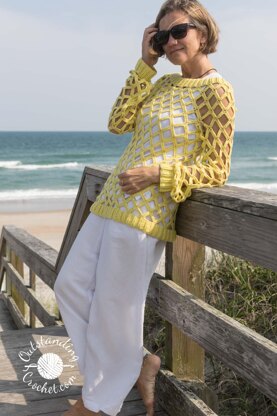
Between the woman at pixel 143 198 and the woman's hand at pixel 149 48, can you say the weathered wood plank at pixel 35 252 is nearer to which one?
the woman at pixel 143 198

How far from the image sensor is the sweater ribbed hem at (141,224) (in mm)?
2143

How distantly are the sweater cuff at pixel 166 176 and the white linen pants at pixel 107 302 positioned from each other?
0.60 ft

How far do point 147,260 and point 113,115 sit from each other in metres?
0.62

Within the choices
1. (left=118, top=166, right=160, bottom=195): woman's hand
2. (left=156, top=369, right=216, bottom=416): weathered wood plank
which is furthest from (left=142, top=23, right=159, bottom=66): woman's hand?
(left=156, top=369, right=216, bottom=416): weathered wood plank

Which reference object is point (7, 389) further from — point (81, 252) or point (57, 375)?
point (81, 252)

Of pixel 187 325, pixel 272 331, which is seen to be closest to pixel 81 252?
pixel 187 325

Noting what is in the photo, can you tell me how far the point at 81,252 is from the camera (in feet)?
7.72

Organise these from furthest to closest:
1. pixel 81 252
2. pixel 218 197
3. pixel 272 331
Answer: pixel 272 331, pixel 81 252, pixel 218 197

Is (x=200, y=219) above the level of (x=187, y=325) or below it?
above

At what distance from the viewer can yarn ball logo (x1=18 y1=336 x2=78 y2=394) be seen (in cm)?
278

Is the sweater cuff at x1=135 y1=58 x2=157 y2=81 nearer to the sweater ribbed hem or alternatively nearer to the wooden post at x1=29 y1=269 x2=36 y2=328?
the sweater ribbed hem

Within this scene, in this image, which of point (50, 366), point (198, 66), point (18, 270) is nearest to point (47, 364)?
point (50, 366)

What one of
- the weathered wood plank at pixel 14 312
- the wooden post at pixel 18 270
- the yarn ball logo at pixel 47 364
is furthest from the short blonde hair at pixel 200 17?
the wooden post at pixel 18 270

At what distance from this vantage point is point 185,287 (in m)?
2.40
